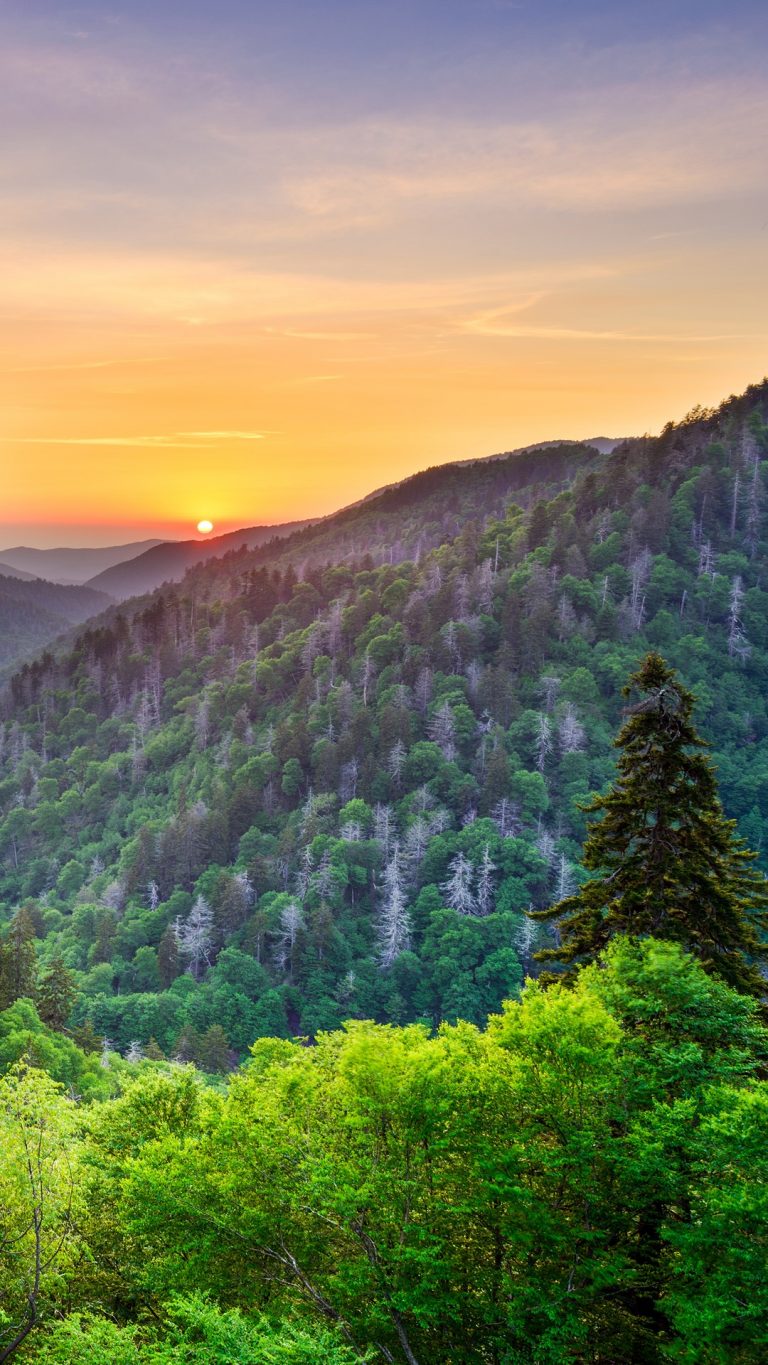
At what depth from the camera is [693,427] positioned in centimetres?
19600

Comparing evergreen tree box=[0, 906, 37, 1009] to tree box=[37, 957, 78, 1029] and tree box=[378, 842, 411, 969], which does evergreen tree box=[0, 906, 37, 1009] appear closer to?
tree box=[37, 957, 78, 1029]

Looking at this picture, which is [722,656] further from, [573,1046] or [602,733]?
[573,1046]

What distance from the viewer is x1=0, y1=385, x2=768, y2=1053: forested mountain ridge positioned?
114812 mm

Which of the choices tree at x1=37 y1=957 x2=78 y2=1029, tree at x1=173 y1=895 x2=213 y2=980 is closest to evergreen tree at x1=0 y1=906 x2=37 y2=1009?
tree at x1=37 y1=957 x2=78 y2=1029

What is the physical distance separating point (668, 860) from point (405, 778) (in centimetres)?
11699

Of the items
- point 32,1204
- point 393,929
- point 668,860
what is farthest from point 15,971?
point 668,860

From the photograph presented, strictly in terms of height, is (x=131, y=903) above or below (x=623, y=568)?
below

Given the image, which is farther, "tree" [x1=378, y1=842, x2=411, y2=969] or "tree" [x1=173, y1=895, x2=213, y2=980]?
"tree" [x1=173, y1=895, x2=213, y2=980]

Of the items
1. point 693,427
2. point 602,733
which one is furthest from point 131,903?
point 693,427

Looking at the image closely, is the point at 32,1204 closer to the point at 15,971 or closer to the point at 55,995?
the point at 15,971

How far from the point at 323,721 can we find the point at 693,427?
102175 millimetres

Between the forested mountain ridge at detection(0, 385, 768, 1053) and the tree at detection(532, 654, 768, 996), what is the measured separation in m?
70.7

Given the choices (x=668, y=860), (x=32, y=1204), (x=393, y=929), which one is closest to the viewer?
(x=32, y=1204)

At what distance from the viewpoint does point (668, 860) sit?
2738cm
